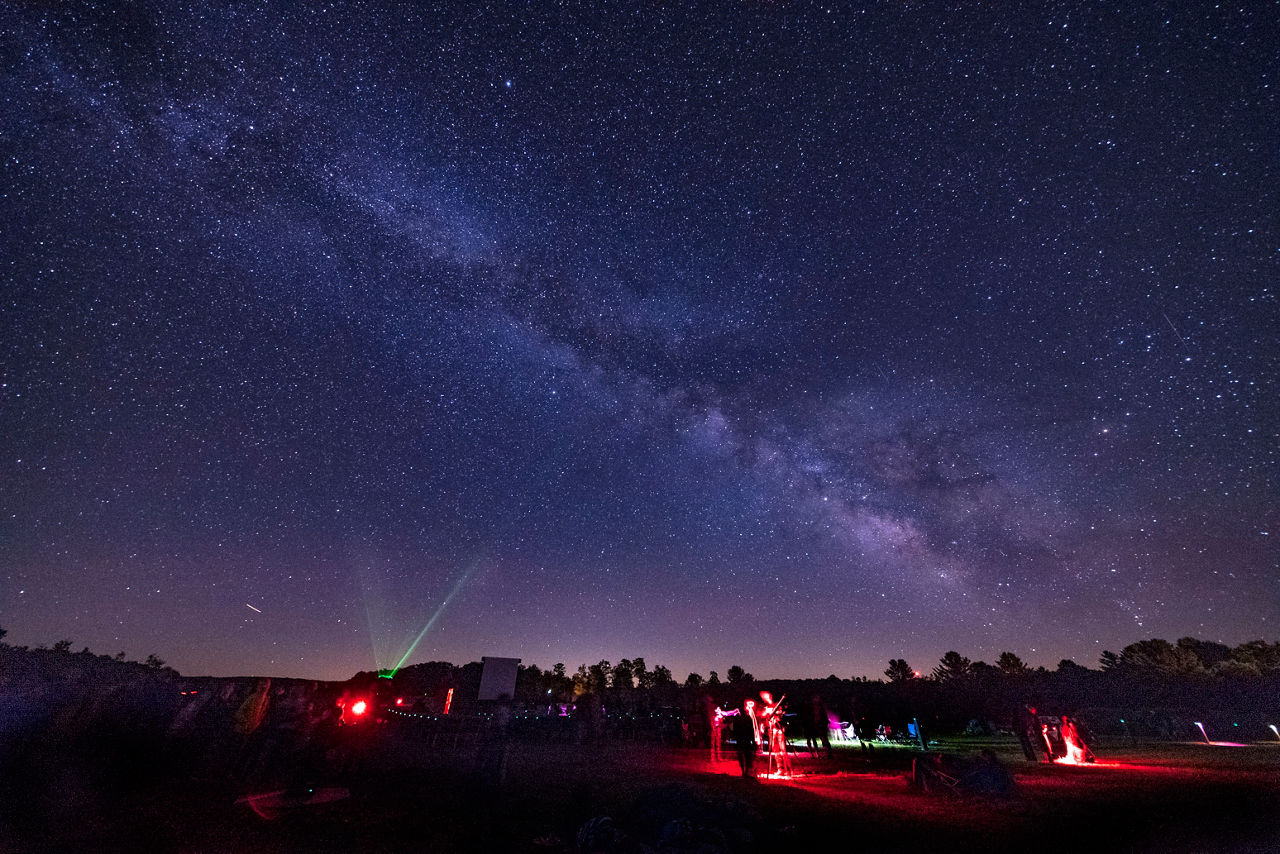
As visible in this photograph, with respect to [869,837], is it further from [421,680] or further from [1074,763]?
[421,680]

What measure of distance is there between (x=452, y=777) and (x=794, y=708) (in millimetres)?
26666

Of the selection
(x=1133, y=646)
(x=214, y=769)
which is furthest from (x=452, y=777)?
(x=1133, y=646)

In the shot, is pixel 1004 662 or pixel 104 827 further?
pixel 1004 662

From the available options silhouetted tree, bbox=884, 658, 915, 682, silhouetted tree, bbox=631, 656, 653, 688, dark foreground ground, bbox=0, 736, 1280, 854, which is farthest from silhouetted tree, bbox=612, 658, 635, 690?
dark foreground ground, bbox=0, 736, 1280, 854

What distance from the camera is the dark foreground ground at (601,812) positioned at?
31.4ft

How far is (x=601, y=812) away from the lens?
12.2 m

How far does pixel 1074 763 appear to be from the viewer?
21125 millimetres

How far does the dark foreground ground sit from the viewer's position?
9570 mm

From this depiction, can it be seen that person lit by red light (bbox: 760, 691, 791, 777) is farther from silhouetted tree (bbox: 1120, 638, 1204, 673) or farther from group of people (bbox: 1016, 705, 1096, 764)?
silhouetted tree (bbox: 1120, 638, 1204, 673)

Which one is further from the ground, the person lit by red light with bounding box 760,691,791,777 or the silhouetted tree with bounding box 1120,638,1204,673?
the silhouetted tree with bounding box 1120,638,1204,673

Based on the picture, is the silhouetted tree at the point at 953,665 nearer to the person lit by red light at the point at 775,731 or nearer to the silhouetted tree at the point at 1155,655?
the silhouetted tree at the point at 1155,655

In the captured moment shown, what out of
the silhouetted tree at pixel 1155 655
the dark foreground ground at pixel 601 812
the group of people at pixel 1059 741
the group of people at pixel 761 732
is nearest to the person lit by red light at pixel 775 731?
the group of people at pixel 761 732

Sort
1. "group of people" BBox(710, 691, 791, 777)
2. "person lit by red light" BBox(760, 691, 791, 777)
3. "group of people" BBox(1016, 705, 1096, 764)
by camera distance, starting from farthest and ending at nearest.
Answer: "group of people" BBox(1016, 705, 1096, 764) → "person lit by red light" BBox(760, 691, 791, 777) → "group of people" BBox(710, 691, 791, 777)

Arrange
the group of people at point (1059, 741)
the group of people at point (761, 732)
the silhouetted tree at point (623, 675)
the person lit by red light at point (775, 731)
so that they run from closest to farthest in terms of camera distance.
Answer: the group of people at point (761, 732), the person lit by red light at point (775, 731), the group of people at point (1059, 741), the silhouetted tree at point (623, 675)
